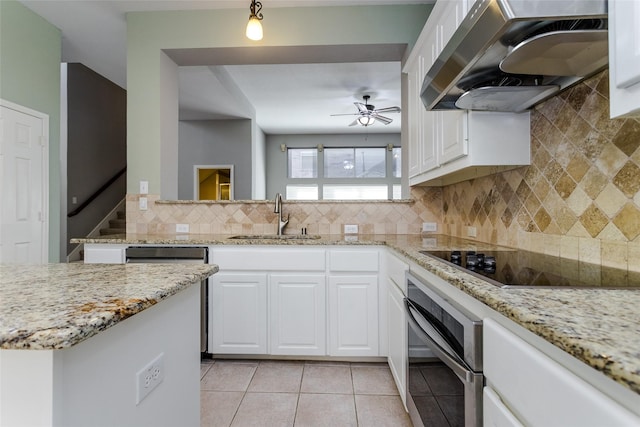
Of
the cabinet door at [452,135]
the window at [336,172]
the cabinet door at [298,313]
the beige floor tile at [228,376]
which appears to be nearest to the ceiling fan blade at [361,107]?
the window at [336,172]

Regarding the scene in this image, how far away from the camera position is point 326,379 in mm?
2035

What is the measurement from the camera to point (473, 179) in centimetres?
220

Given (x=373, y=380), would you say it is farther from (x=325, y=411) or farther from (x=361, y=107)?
(x=361, y=107)

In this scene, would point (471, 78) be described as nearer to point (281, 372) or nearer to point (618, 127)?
point (618, 127)

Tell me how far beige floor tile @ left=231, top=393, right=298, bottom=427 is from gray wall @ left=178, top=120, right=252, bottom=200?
4.77 meters

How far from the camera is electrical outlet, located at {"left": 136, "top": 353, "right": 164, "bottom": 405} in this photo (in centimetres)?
78

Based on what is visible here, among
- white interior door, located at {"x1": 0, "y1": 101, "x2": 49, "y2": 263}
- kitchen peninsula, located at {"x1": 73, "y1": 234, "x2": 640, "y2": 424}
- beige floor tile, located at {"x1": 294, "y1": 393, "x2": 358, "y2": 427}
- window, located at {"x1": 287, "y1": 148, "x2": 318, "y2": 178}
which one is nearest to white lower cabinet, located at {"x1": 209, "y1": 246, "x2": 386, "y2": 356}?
beige floor tile, located at {"x1": 294, "y1": 393, "x2": 358, "y2": 427}

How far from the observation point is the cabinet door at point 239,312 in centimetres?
219

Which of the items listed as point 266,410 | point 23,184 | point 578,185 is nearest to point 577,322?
point 578,185

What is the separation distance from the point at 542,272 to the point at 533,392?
23.6 inches

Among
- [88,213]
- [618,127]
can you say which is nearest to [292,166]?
[88,213]

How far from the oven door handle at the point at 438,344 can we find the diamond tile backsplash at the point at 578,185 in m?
0.68

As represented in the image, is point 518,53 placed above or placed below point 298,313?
above

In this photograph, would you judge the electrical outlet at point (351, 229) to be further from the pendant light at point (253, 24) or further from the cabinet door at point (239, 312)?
the pendant light at point (253, 24)
